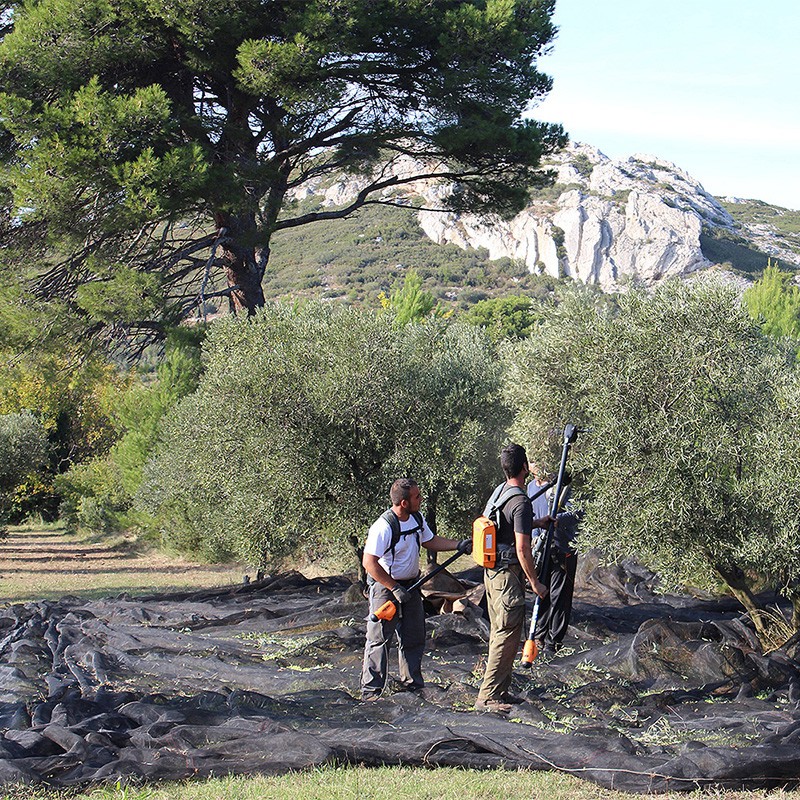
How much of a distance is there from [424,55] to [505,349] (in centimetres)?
696

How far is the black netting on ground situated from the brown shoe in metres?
0.12

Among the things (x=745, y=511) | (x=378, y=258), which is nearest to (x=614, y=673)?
(x=745, y=511)

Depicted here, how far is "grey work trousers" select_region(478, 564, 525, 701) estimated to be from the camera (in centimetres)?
680

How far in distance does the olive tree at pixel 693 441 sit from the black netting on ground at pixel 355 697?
87 centimetres

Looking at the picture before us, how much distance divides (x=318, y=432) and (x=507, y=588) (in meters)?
6.30

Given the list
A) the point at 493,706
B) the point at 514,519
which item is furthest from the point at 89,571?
the point at 514,519

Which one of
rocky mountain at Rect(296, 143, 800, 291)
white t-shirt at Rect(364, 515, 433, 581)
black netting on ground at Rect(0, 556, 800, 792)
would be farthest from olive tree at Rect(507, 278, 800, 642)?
rocky mountain at Rect(296, 143, 800, 291)

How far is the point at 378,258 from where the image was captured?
85.3 metres

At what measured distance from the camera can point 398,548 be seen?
7543 millimetres

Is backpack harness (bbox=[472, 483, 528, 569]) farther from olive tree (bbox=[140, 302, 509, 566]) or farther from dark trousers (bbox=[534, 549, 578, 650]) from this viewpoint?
olive tree (bbox=[140, 302, 509, 566])

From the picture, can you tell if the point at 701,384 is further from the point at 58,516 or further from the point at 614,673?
the point at 58,516

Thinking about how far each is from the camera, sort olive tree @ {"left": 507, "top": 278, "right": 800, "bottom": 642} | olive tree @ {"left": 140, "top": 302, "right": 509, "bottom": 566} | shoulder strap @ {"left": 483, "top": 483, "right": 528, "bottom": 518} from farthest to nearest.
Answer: olive tree @ {"left": 140, "top": 302, "right": 509, "bottom": 566}
olive tree @ {"left": 507, "top": 278, "right": 800, "bottom": 642}
shoulder strap @ {"left": 483, "top": 483, "right": 528, "bottom": 518}

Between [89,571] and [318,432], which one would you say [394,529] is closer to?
[318,432]

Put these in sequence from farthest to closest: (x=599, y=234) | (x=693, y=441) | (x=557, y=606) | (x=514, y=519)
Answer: (x=599, y=234) < (x=693, y=441) < (x=557, y=606) < (x=514, y=519)
